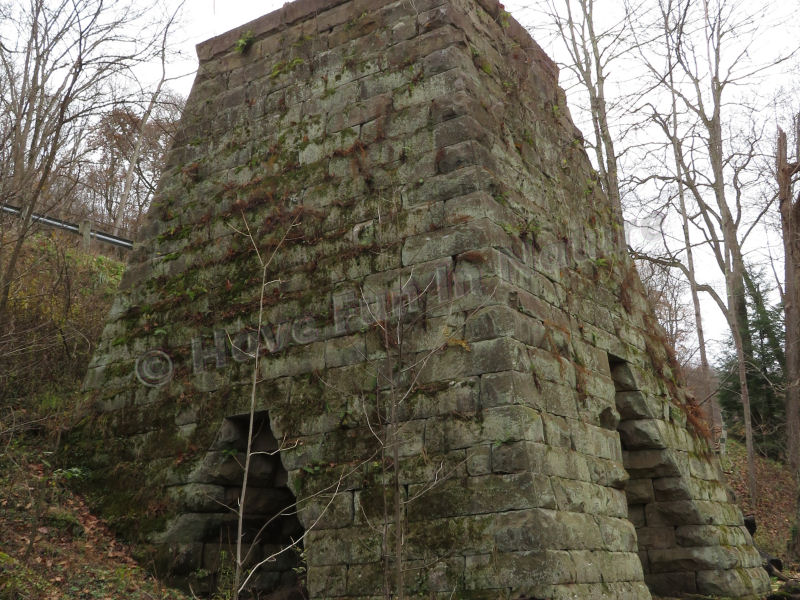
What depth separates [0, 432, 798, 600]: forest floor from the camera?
205 inches

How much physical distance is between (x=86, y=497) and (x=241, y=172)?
10.9ft

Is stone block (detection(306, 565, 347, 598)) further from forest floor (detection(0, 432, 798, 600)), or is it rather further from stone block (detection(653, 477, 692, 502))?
stone block (detection(653, 477, 692, 502))

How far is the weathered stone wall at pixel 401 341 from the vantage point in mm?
5312

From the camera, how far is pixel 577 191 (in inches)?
310

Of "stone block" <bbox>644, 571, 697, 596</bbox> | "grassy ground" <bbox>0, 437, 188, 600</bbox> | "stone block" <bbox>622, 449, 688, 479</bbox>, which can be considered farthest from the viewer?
"stone block" <bbox>622, 449, 688, 479</bbox>

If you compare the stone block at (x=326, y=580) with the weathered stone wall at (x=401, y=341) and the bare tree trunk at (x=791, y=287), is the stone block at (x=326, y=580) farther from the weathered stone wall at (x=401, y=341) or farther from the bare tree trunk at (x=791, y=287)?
the bare tree trunk at (x=791, y=287)

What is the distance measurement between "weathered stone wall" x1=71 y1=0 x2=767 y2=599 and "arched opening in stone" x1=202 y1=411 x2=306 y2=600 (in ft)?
0.10

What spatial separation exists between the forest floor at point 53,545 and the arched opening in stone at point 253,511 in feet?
1.73

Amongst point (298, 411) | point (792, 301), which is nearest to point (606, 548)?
point (298, 411)

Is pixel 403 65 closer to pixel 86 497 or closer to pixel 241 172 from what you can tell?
pixel 241 172

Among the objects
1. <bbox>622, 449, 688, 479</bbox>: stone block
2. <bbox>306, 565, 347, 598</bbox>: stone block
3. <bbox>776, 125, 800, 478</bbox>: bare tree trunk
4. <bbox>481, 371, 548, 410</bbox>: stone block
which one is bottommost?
<bbox>306, 565, 347, 598</bbox>: stone block

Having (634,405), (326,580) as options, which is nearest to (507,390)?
(326,580)

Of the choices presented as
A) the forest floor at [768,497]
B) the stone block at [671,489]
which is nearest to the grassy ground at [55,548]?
the stone block at [671,489]

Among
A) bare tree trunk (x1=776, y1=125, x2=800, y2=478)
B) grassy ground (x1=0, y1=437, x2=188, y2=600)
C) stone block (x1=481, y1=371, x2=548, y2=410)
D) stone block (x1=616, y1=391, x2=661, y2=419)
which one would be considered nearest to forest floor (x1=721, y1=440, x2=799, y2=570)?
bare tree trunk (x1=776, y1=125, x2=800, y2=478)
